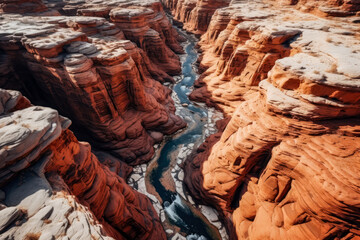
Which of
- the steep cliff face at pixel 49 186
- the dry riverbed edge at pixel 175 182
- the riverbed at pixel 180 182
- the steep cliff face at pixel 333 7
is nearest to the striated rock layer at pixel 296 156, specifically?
the dry riverbed edge at pixel 175 182

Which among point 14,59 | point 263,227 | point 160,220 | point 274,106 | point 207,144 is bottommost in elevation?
point 160,220

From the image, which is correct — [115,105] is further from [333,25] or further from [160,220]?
[333,25]

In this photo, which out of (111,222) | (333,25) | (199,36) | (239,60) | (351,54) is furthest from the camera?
(199,36)

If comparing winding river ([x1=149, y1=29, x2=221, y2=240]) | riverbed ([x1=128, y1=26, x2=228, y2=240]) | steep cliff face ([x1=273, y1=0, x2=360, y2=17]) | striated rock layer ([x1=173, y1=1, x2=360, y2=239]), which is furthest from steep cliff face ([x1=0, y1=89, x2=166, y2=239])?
steep cliff face ([x1=273, y1=0, x2=360, y2=17])

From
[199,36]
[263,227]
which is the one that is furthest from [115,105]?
[199,36]

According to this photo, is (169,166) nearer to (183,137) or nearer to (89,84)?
(183,137)

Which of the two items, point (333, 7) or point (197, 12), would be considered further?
point (197, 12)

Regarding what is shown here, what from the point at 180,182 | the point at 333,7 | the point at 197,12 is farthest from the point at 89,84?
the point at 197,12
